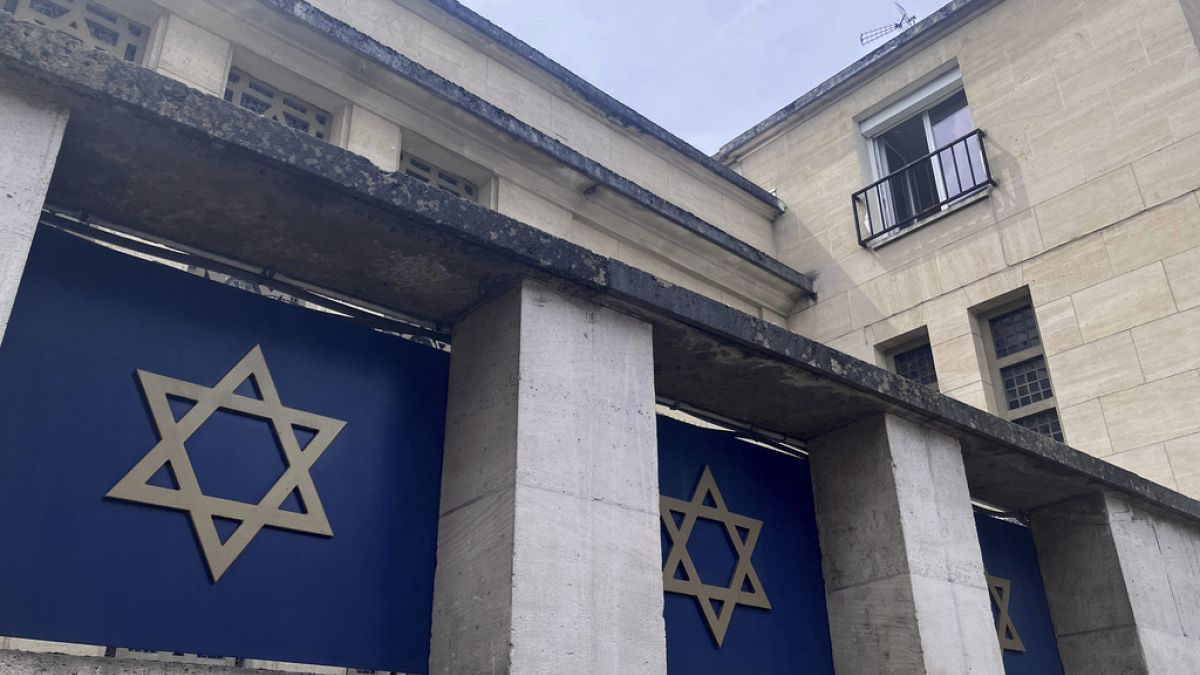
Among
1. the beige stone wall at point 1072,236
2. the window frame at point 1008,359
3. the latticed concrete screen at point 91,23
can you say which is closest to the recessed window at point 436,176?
the latticed concrete screen at point 91,23

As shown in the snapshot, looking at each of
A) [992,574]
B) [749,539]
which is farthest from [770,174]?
[749,539]

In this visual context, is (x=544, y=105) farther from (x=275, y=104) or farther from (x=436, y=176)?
(x=275, y=104)

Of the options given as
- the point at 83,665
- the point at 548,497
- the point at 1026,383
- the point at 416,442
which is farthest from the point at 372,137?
the point at 1026,383

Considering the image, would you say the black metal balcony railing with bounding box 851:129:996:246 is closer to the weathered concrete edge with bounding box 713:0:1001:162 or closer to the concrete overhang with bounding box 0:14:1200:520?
the weathered concrete edge with bounding box 713:0:1001:162

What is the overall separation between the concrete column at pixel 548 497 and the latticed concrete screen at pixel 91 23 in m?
5.73

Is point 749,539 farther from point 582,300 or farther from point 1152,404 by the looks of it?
point 1152,404

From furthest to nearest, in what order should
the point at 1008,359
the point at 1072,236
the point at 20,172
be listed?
the point at 1008,359 < the point at 1072,236 < the point at 20,172

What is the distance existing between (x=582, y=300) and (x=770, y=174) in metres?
12.1

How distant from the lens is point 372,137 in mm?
9570

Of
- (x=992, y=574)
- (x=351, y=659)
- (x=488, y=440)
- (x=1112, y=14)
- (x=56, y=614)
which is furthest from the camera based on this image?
(x=1112, y=14)

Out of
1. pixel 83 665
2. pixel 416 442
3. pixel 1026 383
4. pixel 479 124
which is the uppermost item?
pixel 479 124

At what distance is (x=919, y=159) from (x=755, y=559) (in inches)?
392

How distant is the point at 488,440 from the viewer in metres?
4.07

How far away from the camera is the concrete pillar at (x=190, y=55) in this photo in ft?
27.5
